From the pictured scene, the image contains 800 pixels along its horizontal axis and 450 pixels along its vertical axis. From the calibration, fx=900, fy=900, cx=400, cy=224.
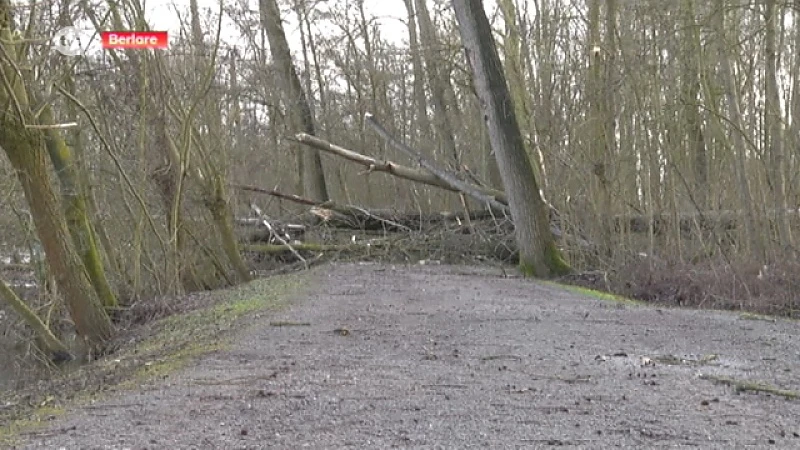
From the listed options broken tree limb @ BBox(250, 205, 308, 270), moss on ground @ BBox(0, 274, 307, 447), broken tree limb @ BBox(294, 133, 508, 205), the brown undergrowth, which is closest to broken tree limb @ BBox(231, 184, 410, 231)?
broken tree limb @ BBox(250, 205, 308, 270)

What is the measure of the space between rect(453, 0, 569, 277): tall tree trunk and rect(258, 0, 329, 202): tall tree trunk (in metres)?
7.93

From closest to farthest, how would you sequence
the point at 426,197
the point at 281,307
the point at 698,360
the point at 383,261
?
1. the point at 698,360
2. the point at 281,307
3. the point at 383,261
4. the point at 426,197

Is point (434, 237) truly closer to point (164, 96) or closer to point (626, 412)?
point (164, 96)

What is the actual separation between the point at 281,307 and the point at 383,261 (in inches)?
271

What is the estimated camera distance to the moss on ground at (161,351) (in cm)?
562

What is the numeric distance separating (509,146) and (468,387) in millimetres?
8629

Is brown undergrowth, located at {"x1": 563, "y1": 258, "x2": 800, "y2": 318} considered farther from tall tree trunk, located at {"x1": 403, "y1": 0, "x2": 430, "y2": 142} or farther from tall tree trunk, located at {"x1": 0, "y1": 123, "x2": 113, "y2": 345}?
tall tree trunk, located at {"x1": 403, "y1": 0, "x2": 430, "y2": 142}

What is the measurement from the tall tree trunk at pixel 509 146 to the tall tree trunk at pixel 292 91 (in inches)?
312

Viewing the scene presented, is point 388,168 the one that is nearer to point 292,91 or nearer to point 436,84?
point 292,91

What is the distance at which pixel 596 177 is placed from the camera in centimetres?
1538

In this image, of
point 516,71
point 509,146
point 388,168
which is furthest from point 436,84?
point 509,146

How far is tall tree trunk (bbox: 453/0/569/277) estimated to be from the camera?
45.3 ft

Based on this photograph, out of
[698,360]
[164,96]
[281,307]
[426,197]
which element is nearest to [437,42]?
Answer: [426,197]

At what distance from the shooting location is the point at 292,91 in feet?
72.7
